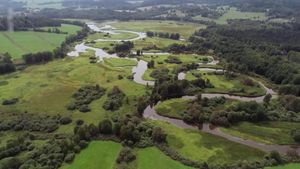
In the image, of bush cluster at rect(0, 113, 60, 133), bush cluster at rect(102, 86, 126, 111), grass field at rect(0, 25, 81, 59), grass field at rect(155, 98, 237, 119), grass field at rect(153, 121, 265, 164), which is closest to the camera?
grass field at rect(153, 121, 265, 164)

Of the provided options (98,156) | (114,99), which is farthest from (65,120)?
(98,156)

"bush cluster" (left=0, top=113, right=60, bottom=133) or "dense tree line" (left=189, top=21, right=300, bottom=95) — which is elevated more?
"dense tree line" (left=189, top=21, right=300, bottom=95)

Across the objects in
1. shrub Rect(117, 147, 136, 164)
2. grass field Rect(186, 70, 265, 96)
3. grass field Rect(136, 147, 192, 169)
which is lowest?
grass field Rect(136, 147, 192, 169)

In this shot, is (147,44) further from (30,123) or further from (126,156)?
(126,156)

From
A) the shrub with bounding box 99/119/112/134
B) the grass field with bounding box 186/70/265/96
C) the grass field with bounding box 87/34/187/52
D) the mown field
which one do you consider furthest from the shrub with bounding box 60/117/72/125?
the grass field with bounding box 87/34/187/52

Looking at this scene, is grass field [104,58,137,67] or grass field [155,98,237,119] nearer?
grass field [155,98,237,119]

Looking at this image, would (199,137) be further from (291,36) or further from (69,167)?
(291,36)

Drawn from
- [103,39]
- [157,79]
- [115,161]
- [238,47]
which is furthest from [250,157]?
[103,39]

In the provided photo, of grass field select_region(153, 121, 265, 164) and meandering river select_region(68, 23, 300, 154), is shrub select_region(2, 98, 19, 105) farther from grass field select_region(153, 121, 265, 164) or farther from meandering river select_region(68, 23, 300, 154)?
grass field select_region(153, 121, 265, 164)
